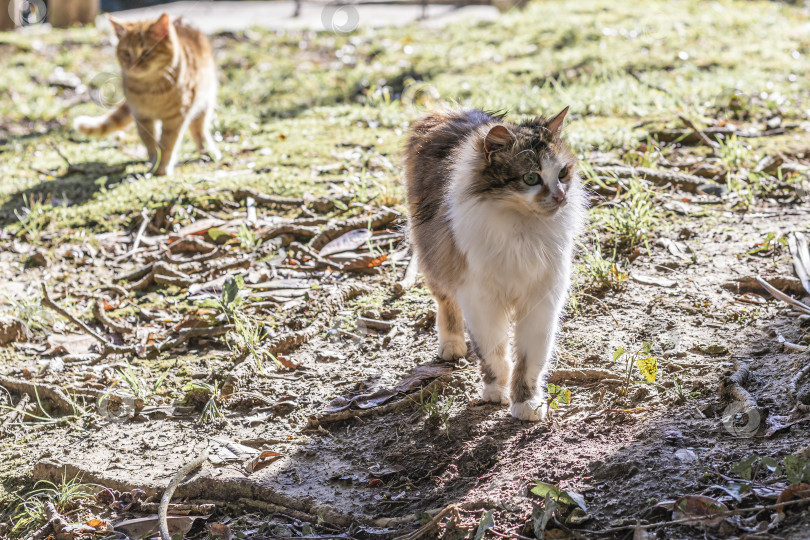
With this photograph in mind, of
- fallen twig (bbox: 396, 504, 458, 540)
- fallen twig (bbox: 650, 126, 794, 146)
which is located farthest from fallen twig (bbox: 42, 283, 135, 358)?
fallen twig (bbox: 650, 126, 794, 146)

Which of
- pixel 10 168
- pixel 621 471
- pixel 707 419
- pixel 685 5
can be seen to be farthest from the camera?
pixel 685 5

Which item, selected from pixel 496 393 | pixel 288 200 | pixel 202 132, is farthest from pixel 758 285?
pixel 202 132

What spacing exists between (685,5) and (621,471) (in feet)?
28.5

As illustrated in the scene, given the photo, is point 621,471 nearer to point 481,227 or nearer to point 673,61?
point 481,227

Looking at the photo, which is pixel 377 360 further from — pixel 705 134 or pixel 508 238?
pixel 705 134

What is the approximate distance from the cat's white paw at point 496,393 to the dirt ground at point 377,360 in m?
0.06

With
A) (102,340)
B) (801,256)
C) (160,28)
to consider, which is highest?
(160,28)

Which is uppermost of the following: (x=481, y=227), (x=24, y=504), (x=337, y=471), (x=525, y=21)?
(x=525, y=21)

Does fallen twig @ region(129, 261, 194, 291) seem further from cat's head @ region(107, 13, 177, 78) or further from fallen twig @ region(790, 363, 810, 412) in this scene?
fallen twig @ region(790, 363, 810, 412)

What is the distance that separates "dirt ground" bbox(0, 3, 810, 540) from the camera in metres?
2.62

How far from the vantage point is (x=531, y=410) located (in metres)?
3.04

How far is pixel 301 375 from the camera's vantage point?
3660 mm

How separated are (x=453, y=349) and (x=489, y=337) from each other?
1.71 ft

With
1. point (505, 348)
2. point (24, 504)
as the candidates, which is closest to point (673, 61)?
point (505, 348)
